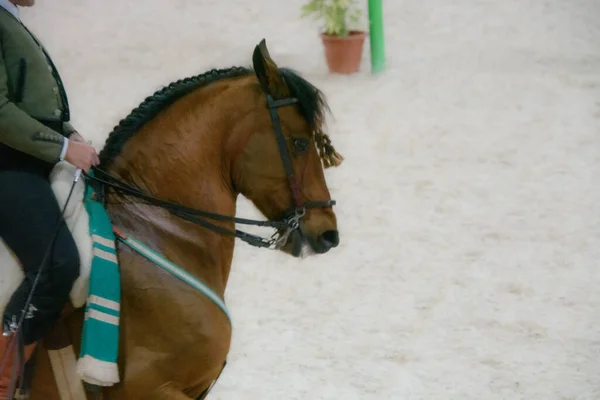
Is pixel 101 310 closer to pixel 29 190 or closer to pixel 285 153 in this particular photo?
pixel 29 190

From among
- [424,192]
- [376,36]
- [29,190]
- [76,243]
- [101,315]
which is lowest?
[424,192]

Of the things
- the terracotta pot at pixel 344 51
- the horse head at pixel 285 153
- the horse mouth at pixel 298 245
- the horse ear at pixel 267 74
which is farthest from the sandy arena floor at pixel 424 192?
the horse ear at pixel 267 74

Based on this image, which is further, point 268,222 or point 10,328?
point 268,222

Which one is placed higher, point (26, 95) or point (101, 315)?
point (26, 95)

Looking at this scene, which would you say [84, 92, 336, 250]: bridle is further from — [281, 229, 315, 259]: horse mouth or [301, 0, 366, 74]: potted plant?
[301, 0, 366, 74]: potted plant

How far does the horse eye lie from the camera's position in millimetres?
1429

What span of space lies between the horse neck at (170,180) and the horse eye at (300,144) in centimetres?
18

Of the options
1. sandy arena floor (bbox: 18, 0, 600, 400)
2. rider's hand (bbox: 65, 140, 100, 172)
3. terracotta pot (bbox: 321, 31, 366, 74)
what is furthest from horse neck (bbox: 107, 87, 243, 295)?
terracotta pot (bbox: 321, 31, 366, 74)

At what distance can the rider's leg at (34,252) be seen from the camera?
121 centimetres

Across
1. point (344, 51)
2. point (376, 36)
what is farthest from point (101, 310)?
point (376, 36)

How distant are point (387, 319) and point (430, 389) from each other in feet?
1.70

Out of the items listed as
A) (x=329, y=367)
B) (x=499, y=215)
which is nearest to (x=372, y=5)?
(x=499, y=215)

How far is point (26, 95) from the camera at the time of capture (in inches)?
49.8

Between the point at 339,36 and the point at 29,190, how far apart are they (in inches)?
155
